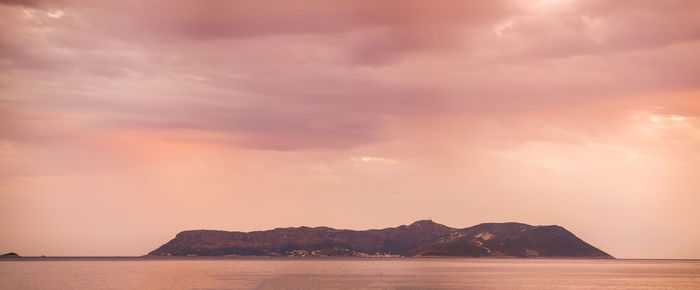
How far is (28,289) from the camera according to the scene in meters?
151

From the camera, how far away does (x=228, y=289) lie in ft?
504

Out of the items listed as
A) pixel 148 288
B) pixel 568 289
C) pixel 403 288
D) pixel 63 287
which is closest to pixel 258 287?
pixel 148 288

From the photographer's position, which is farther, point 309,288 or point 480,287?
point 480,287

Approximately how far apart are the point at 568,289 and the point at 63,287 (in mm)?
128960

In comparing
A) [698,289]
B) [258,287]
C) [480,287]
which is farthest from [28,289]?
[698,289]

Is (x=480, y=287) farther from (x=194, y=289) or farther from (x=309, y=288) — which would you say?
(x=194, y=289)

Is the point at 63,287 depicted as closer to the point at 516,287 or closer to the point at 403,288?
the point at 403,288

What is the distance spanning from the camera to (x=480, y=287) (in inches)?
6501

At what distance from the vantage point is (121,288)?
15488 cm

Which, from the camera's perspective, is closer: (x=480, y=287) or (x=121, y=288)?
(x=121, y=288)

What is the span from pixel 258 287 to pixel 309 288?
14475 mm

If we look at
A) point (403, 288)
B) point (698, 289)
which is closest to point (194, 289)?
point (403, 288)

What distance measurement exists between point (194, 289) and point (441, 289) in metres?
61.0

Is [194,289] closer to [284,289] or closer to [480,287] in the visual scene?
[284,289]
